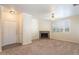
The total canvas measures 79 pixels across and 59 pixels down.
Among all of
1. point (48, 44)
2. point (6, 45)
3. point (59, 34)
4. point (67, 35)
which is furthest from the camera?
point (67, 35)

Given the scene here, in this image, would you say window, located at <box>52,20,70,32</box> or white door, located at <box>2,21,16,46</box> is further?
window, located at <box>52,20,70,32</box>

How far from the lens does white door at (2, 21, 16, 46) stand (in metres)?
4.16

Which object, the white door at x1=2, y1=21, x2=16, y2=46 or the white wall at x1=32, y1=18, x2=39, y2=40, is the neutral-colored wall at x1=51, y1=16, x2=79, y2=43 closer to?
the white wall at x1=32, y1=18, x2=39, y2=40

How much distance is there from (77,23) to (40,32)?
2292 millimetres

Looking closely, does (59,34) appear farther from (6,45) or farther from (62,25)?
(6,45)

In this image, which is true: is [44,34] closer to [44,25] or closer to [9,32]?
[44,25]

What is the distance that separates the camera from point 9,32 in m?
4.42

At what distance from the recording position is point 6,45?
163 inches

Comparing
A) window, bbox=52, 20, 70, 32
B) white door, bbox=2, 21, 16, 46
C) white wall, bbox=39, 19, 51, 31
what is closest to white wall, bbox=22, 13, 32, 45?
white door, bbox=2, 21, 16, 46

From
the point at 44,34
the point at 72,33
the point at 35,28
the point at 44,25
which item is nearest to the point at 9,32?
the point at 35,28

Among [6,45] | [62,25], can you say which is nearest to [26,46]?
[6,45]

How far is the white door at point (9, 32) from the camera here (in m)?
4.16

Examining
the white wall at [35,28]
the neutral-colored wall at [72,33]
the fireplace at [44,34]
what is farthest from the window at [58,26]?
the white wall at [35,28]

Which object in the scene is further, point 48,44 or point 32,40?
point 48,44
